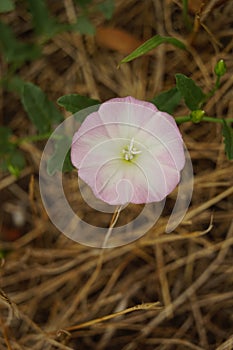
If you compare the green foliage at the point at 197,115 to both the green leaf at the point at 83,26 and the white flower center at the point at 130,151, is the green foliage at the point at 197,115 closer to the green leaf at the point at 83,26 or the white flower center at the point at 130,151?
the white flower center at the point at 130,151

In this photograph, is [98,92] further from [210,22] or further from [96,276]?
[96,276]

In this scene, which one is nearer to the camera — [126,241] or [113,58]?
[126,241]

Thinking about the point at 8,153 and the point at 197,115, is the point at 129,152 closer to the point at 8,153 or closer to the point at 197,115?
the point at 197,115

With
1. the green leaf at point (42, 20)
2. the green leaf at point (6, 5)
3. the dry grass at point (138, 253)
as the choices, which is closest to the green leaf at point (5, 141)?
the dry grass at point (138, 253)

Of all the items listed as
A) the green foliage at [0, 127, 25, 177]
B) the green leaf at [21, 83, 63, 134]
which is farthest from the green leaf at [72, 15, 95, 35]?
the green foliage at [0, 127, 25, 177]

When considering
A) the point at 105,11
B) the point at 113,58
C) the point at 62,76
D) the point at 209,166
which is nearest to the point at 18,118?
the point at 62,76

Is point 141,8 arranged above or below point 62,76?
above

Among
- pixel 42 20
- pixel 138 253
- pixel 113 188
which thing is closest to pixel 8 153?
pixel 42 20
